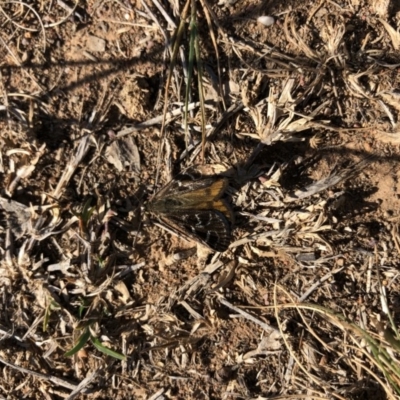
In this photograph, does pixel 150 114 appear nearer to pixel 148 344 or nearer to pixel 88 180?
pixel 88 180

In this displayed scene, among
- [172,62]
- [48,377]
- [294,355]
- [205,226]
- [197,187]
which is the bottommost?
[48,377]

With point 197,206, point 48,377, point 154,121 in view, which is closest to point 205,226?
point 197,206

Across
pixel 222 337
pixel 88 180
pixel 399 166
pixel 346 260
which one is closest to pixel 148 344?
pixel 222 337

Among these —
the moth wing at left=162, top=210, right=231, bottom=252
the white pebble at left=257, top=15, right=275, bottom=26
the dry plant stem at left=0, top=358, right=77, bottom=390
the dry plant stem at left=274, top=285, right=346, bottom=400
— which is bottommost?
the dry plant stem at left=0, top=358, right=77, bottom=390

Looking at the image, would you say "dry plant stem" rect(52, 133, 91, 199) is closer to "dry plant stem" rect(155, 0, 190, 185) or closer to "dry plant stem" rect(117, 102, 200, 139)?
"dry plant stem" rect(117, 102, 200, 139)

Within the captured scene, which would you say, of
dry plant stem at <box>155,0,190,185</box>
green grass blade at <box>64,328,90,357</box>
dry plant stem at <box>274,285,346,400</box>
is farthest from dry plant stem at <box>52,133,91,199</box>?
dry plant stem at <box>274,285,346,400</box>

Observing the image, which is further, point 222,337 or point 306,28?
point 222,337

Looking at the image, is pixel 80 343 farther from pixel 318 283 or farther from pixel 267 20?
pixel 267 20
